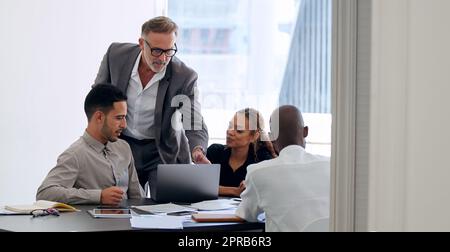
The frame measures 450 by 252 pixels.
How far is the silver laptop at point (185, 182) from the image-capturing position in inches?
124

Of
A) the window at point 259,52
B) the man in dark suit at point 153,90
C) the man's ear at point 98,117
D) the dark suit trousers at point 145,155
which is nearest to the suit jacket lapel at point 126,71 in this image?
the man in dark suit at point 153,90

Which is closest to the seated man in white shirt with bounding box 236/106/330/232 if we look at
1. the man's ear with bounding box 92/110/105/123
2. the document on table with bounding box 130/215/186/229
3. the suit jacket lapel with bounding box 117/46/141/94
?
the document on table with bounding box 130/215/186/229

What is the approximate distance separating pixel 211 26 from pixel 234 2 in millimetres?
289

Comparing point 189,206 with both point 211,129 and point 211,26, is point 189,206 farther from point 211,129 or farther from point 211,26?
point 211,26

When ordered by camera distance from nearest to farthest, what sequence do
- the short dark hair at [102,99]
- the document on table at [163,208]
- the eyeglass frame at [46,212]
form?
the eyeglass frame at [46,212]
the document on table at [163,208]
the short dark hair at [102,99]

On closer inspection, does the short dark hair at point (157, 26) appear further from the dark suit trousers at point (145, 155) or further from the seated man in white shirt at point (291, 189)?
the seated man in white shirt at point (291, 189)

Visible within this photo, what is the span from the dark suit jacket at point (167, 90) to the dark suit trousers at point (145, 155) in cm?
5

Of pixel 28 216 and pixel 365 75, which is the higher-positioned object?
pixel 365 75

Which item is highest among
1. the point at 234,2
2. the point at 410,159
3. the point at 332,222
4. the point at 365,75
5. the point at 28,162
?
the point at 234,2

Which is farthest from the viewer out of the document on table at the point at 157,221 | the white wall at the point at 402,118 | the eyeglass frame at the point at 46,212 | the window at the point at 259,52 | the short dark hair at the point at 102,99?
the window at the point at 259,52

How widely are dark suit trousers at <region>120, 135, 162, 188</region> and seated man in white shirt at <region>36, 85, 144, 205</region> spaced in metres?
0.22

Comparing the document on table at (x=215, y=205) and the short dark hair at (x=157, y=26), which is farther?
the short dark hair at (x=157, y=26)
